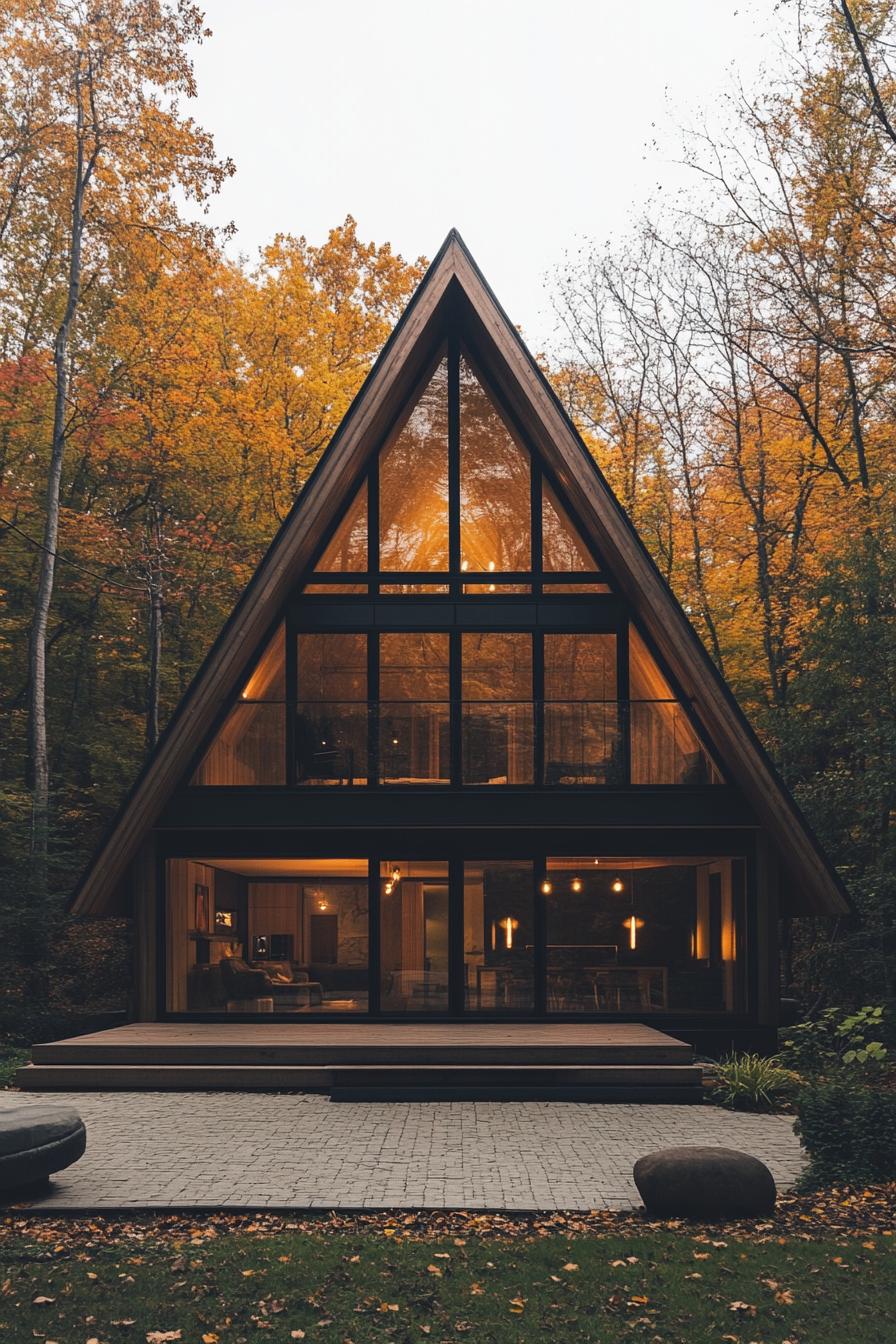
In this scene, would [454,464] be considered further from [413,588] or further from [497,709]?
[497,709]

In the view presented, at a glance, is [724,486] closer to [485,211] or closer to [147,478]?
[147,478]

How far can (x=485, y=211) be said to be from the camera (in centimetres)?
19000

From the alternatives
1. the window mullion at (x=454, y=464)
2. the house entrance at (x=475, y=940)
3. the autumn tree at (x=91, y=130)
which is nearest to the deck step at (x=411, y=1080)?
the house entrance at (x=475, y=940)

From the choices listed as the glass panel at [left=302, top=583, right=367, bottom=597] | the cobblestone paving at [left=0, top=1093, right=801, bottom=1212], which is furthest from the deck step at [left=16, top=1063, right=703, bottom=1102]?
the glass panel at [left=302, top=583, right=367, bottom=597]

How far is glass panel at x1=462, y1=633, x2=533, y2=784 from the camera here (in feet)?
51.1

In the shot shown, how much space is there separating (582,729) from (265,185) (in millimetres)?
154196

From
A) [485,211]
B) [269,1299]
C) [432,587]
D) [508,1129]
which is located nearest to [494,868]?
[432,587]

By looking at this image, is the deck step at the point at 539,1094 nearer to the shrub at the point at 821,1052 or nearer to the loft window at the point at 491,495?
the shrub at the point at 821,1052

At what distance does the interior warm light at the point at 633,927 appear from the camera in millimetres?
15289

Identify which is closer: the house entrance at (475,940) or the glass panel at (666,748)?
the house entrance at (475,940)

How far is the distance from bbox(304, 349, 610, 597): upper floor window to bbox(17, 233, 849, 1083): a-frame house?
3 cm

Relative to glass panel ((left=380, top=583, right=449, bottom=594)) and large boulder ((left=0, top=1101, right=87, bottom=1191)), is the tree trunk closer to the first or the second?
glass panel ((left=380, top=583, right=449, bottom=594))

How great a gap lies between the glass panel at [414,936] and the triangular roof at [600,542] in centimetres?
309

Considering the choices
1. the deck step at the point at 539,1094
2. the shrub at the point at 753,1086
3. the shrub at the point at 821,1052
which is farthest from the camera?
the shrub at the point at 821,1052
